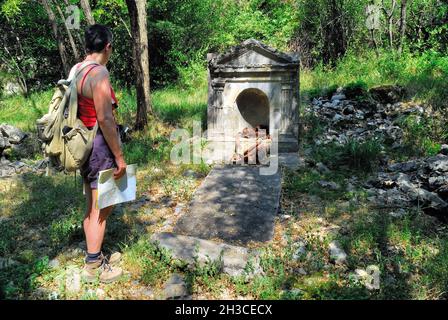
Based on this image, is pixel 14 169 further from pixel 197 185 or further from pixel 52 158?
pixel 52 158

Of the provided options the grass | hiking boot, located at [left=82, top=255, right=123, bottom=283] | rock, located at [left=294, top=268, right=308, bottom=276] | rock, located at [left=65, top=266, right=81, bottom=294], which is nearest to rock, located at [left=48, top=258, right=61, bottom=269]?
rock, located at [left=65, top=266, right=81, bottom=294]

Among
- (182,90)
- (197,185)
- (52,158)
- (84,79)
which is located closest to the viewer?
(84,79)

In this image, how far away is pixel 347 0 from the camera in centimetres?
1305

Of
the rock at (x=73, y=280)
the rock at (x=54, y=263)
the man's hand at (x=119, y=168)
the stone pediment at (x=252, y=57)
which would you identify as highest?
the stone pediment at (x=252, y=57)

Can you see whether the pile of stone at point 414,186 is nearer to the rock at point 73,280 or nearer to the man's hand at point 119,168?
the man's hand at point 119,168

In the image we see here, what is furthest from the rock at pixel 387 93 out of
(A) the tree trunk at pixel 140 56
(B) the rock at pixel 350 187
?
(A) the tree trunk at pixel 140 56

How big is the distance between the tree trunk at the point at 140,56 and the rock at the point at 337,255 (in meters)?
5.26

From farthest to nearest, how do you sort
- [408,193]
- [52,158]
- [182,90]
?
[182,90] → [408,193] → [52,158]

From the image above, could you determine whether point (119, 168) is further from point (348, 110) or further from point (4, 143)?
point (348, 110)

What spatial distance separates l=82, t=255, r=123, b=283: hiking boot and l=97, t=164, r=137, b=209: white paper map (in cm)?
61

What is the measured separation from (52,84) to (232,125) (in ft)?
33.0

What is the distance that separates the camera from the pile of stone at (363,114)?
7.58 metres

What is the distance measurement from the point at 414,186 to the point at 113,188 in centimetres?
422

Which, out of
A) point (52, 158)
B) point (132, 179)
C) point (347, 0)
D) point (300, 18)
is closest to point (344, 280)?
point (132, 179)
